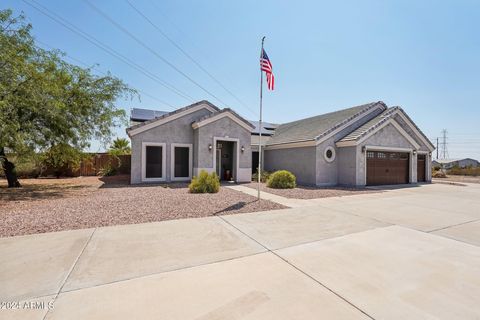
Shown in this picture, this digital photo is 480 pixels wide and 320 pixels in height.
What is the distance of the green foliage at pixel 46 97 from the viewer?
885 cm

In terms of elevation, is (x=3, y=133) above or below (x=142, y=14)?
below

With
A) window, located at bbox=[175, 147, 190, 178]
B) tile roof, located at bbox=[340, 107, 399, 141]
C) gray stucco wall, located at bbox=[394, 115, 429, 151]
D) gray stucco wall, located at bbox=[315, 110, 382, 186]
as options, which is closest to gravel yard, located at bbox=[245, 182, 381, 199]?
gray stucco wall, located at bbox=[315, 110, 382, 186]

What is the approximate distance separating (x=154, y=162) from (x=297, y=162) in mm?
9850

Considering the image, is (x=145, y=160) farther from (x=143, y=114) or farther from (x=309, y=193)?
(x=309, y=193)

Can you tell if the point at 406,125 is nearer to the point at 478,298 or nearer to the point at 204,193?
the point at 204,193

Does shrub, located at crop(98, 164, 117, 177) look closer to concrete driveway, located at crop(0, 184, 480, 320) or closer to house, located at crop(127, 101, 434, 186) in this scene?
house, located at crop(127, 101, 434, 186)

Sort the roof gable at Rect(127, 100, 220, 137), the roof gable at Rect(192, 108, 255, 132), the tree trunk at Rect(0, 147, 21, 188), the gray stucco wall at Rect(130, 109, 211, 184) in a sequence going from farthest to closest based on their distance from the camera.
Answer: the roof gable at Rect(192, 108, 255, 132) < the gray stucco wall at Rect(130, 109, 211, 184) < the roof gable at Rect(127, 100, 220, 137) < the tree trunk at Rect(0, 147, 21, 188)

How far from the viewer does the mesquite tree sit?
29.1 ft

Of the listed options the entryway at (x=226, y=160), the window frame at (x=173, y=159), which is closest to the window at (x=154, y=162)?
the window frame at (x=173, y=159)

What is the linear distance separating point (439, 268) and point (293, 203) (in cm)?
529

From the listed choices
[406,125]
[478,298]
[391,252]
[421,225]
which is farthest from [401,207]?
[406,125]

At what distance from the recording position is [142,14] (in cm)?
1249

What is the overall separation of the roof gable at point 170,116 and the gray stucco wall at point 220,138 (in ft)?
4.94

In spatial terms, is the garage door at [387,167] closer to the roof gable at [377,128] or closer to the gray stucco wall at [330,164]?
the roof gable at [377,128]
